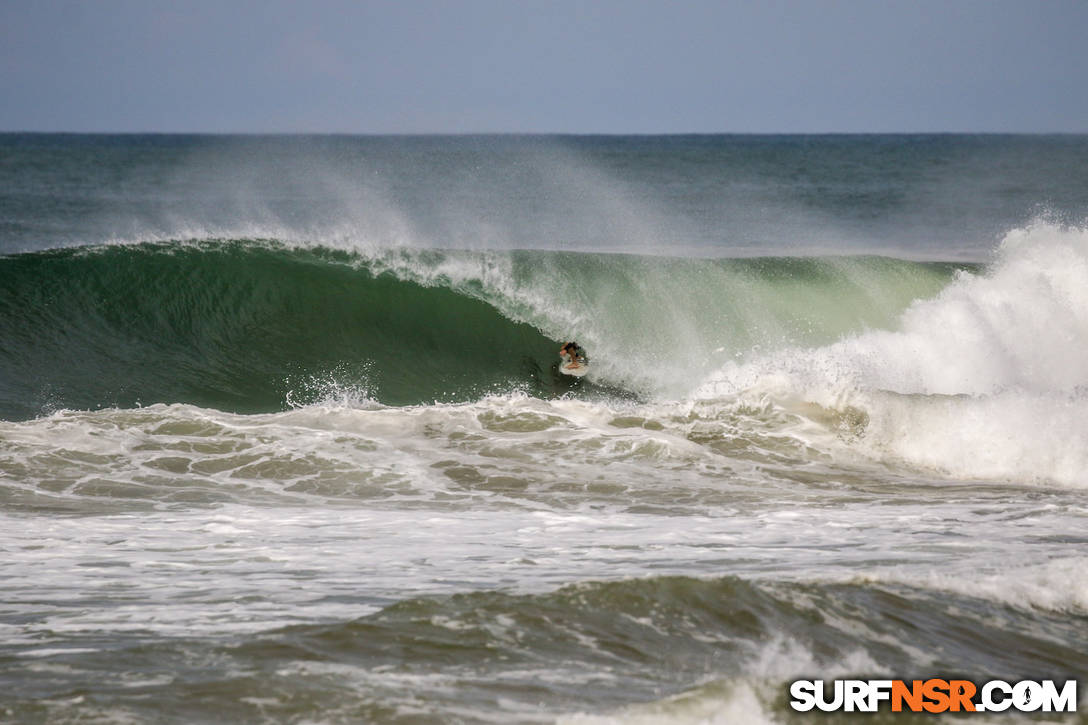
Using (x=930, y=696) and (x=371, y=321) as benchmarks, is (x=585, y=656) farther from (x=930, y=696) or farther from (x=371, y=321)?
(x=371, y=321)

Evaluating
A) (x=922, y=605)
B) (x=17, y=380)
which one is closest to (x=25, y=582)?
(x=922, y=605)

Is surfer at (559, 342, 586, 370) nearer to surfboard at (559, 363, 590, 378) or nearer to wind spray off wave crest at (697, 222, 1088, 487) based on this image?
surfboard at (559, 363, 590, 378)

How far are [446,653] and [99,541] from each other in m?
2.97

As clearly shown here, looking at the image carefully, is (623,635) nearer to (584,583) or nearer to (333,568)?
(584,583)

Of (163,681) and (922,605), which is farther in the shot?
(922,605)

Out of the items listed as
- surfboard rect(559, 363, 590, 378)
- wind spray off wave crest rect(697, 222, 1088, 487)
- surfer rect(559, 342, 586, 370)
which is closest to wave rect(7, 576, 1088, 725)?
wind spray off wave crest rect(697, 222, 1088, 487)

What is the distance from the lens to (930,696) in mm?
4594

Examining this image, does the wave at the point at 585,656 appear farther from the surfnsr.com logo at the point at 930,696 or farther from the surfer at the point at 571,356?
the surfer at the point at 571,356

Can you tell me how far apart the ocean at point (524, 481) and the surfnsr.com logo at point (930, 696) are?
0.25 feet

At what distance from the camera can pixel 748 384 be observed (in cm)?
1245

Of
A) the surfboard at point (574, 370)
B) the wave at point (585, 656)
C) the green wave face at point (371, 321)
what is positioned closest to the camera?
the wave at point (585, 656)

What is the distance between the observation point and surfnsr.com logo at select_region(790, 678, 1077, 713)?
4484mm

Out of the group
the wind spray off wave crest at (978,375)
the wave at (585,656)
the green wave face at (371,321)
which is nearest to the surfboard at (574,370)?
the green wave face at (371,321)

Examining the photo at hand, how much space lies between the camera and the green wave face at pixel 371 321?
13.3m
